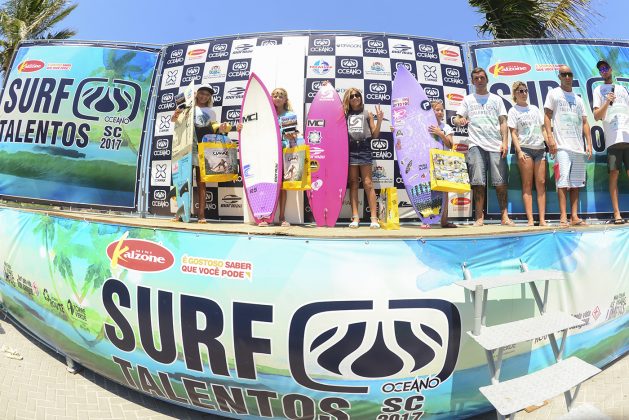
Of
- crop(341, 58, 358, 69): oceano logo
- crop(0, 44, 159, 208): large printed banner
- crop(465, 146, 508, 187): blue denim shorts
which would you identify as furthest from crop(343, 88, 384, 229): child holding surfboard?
crop(0, 44, 159, 208): large printed banner

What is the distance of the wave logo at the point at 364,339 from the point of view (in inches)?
79.1

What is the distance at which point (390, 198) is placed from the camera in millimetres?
3615

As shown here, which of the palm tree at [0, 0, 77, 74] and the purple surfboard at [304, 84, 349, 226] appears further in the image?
the palm tree at [0, 0, 77, 74]

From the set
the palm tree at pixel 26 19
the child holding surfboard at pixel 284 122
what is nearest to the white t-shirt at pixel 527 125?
the child holding surfboard at pixel 284 122

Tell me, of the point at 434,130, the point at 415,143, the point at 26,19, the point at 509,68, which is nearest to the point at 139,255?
the point at 415,143

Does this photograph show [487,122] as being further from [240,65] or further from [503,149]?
[240,65]

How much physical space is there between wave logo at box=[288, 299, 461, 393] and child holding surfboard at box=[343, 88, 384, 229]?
1.61m

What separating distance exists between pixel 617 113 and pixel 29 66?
8267 millimetres

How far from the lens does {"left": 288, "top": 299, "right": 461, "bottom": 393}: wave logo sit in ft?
6.59

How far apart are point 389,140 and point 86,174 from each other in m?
4.56

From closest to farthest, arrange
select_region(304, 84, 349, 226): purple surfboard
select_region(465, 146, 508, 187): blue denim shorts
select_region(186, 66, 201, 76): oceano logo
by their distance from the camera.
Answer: select_region(465, 146, 508, 187): blue denim shorts, select_region(304, 84, 349, 226): purple surfboard, select_region(186, 66, 201, 76): oceano logo

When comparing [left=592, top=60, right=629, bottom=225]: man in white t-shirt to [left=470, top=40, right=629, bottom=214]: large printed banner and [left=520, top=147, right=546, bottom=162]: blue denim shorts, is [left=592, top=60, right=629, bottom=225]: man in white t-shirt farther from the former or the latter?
[left=520, top=147, right=546, bottom=162]: blue denim shorts

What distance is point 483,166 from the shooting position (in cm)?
372

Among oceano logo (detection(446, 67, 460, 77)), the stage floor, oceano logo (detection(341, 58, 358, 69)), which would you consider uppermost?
oceano logo (detection(341, 58, 358, 69))
